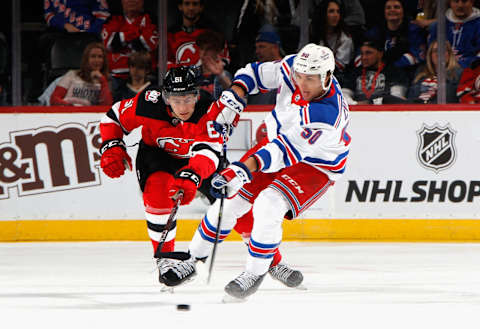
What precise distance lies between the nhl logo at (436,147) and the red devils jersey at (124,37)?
2073 mm

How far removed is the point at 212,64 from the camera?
23.8 ft

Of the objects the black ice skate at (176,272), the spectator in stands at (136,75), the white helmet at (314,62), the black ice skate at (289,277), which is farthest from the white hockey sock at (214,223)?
the spectator in stands at (136,75)

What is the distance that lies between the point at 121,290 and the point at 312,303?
38.2 inches

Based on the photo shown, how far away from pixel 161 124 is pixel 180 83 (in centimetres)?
31

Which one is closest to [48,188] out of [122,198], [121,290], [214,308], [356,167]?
[122,198]

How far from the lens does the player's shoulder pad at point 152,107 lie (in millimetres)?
4688

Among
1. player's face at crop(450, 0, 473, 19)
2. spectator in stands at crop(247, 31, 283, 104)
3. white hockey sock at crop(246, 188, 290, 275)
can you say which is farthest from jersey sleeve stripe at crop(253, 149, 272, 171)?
player's face at crop(450, 0, 473, 19)

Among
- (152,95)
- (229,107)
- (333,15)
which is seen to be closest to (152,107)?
(152,95)

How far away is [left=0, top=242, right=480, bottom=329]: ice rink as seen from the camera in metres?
3.61

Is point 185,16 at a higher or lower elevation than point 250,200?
higher

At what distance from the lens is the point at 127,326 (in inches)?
135

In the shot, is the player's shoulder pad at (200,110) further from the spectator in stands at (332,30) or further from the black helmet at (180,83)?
the spectator in stands at (332,30)

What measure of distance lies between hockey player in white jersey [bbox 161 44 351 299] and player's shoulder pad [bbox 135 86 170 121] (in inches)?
13.8

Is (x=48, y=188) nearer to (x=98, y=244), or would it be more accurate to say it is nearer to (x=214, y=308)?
(x=98, y=244)
